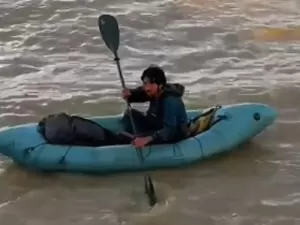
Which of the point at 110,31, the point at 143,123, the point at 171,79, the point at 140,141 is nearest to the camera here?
the point at 140,141

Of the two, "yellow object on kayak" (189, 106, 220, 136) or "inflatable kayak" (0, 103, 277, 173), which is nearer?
"inflatable kayak" (0, 103, 277, 173)

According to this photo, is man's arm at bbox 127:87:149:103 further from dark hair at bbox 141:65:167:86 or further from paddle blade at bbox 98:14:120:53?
paddle blade at bbox 98:14:120:53

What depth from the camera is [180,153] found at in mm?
4711

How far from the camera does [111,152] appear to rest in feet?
15.3

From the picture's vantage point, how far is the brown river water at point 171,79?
14.6ft

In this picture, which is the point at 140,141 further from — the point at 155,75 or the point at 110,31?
the point at 110,31

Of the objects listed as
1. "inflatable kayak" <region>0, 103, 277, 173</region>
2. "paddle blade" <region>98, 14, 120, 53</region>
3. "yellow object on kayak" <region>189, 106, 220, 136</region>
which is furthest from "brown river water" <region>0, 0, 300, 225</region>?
"paddle blade" <region>98, 14, 120, 53</region>

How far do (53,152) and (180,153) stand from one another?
77 cm

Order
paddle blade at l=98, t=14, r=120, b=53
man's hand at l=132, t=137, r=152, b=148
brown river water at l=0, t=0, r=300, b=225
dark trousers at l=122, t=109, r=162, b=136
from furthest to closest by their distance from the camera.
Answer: paddle blade at l=98, t=14, r=120, b=53 < dark trousers at l=122, t=109, r=162, b=136 < man's hand at l=132, t=137, r=152, b=148 < brown river water at l=0, t=0, r=300, b=225

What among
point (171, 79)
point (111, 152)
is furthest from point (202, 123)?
point (171, 79)

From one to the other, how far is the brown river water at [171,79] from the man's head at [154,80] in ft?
1.66

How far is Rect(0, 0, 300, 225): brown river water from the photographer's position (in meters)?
4.44

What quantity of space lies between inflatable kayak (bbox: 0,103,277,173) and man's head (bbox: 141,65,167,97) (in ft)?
1.12

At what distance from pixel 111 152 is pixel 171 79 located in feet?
5.79
